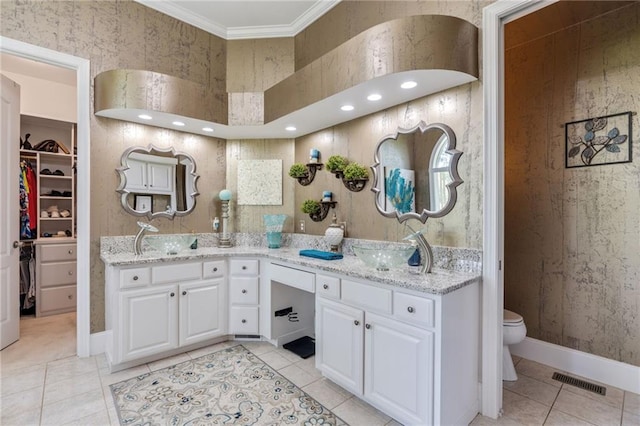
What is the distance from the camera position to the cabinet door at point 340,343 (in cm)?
200

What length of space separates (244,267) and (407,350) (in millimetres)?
1740

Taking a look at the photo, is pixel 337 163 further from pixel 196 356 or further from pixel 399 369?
pixel 196 356

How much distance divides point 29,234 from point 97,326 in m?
1.87

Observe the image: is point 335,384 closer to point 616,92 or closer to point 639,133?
point 639,133

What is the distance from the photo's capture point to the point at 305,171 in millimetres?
3301

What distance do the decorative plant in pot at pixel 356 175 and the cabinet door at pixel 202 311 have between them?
61.1 inches

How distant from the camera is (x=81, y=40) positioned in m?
2.69

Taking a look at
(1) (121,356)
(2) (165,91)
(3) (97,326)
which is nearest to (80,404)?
(1) (121,356)

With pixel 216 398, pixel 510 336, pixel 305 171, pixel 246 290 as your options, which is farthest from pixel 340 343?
pixel 305 171

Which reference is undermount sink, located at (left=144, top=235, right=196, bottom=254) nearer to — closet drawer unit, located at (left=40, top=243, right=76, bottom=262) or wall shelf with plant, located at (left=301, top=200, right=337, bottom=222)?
wall shelf with plant, located at (left=301, top=200, right=337, bottom=222)

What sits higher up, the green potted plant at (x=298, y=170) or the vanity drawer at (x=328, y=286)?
the green potted plant at (x=298, y=170)

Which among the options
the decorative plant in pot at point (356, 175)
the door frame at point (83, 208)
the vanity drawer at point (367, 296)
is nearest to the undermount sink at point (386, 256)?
the vanity drawer at point (367, 296)

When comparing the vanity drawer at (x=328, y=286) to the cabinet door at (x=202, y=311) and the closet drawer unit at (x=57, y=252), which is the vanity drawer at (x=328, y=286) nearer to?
the cabinet door at (x=202, y=311)

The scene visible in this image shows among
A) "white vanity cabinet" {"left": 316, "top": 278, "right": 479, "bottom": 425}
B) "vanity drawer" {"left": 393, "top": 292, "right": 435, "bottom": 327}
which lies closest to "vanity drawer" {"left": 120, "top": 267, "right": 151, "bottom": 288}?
"white vanity cabinet" {"left": 316, "top": 278, "right": 479, "bottom": 425}
